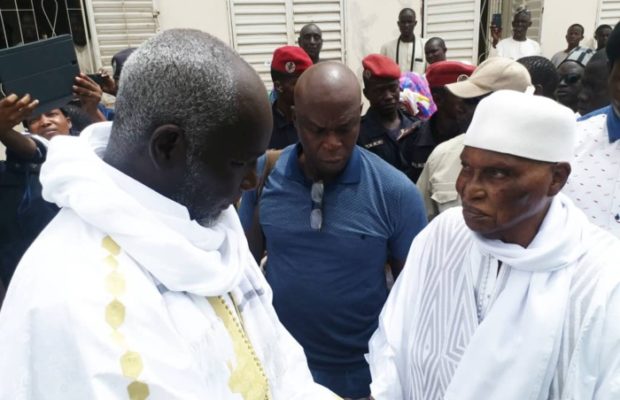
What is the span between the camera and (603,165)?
185cm

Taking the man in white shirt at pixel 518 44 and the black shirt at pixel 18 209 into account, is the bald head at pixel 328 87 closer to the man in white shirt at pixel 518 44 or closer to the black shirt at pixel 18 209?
the black shirt at pixel 18 209

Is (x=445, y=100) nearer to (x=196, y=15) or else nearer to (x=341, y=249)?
(x=341, y=249)

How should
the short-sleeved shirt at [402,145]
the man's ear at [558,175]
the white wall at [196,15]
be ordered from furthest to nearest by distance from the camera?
the white wall at [196,15], the short-sleeved shirt at [402,145], the man's ear at [558,175]

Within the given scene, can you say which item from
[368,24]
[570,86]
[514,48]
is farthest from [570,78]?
[368,24]

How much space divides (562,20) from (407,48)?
10.5 ft

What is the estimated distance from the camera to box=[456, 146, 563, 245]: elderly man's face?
52.2 inches

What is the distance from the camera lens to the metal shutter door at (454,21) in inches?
277

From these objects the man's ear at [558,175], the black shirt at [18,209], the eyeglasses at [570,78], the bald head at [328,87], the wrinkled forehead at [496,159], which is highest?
the bald head at [328,87]

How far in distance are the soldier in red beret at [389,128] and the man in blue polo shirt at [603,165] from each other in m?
1.13

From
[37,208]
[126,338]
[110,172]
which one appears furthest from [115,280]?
[37,208]

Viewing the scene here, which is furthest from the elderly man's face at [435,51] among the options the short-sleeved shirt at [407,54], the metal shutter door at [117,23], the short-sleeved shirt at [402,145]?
the metal shutter door at [117,23]

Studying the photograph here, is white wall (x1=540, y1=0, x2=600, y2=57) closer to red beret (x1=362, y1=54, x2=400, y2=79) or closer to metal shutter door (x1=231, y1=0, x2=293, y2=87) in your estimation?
metal shutter door (x1=231, y1=0, x2=293, y2=87)

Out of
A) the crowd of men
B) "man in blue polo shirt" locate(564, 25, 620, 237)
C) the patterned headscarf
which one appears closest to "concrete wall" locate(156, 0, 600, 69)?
the patterned headscarf

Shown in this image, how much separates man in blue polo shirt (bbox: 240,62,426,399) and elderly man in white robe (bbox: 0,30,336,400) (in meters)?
0.86
